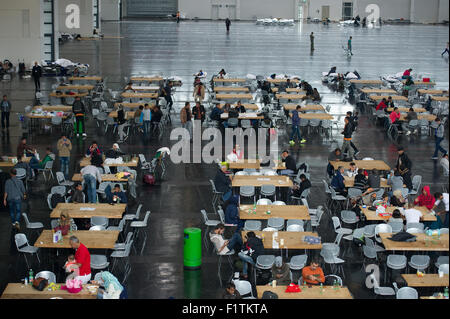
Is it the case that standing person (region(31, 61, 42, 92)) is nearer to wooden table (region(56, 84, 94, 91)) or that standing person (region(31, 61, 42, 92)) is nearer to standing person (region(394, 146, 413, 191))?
wooden table (region(56, 84, 94, 91))

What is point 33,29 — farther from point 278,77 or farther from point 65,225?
point 65,225

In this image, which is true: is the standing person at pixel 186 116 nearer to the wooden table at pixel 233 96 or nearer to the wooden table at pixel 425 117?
the wooden table at pixel 233 96

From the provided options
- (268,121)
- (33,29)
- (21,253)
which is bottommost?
(21,253)

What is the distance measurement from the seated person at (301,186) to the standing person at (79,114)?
10054 millimetres

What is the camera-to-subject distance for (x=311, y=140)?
25312mm

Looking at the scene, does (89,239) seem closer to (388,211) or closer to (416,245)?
(416,245)

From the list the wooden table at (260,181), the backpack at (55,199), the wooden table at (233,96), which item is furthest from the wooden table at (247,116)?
the backpack at (55,199)

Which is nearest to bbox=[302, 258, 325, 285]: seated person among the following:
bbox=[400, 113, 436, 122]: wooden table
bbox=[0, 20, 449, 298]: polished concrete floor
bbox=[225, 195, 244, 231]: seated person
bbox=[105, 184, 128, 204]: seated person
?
bbox=[0, 20, 449, 298]: polished concrete floor

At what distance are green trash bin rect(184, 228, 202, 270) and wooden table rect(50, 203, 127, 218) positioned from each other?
190cm

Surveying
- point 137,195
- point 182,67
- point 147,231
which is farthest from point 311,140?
point 182,67

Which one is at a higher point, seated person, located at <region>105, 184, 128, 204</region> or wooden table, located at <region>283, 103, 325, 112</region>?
wooden table, located at <region>283, 103, 325, 112</region>

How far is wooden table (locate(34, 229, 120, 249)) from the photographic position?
1341 centimetres
